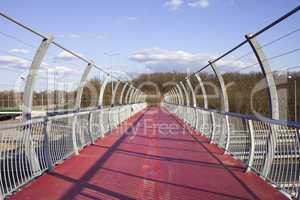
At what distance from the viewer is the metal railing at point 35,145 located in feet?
13.9

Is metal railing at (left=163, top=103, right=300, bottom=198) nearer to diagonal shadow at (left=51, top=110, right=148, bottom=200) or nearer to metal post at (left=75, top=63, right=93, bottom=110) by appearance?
diagonal shadow at (left=51, top=110, right=148, bottom=200)

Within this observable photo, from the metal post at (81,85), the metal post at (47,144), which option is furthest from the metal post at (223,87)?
the metal post at (47,144)

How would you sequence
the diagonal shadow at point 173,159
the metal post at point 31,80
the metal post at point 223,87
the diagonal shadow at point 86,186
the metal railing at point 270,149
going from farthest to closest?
the metal post at point 223,87
the diagonal shadow at point 173,159
the metal post at point 31,80
the diagonal shadow at point 86,186
the metal railing at point 270,149

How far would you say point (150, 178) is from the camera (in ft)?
16.5

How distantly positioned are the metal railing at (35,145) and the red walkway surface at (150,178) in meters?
0.15

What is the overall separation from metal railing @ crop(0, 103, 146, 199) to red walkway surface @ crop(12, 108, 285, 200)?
155 mm

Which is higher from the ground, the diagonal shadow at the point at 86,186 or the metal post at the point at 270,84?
the metal post at the point at 270,84

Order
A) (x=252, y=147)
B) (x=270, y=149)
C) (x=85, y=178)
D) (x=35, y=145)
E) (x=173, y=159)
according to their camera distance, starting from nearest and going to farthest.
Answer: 1. (x=270, y=149)
2. (x=85, y=178)
3. (x=35, y=145)
4. (x=252, y=147)
5. (x=173, y=159)

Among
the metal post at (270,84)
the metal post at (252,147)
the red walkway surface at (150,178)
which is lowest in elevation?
the red walkway surface at (150,178)

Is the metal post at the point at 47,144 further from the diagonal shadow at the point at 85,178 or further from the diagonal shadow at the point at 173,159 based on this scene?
the diagonal shadow at the point at 173,159

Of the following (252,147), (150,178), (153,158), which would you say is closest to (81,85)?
(153,158)

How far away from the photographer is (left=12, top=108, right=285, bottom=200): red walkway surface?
417 cm

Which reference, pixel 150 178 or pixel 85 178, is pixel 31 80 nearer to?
pixel 85 178

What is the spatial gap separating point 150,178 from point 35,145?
5.70 ft
